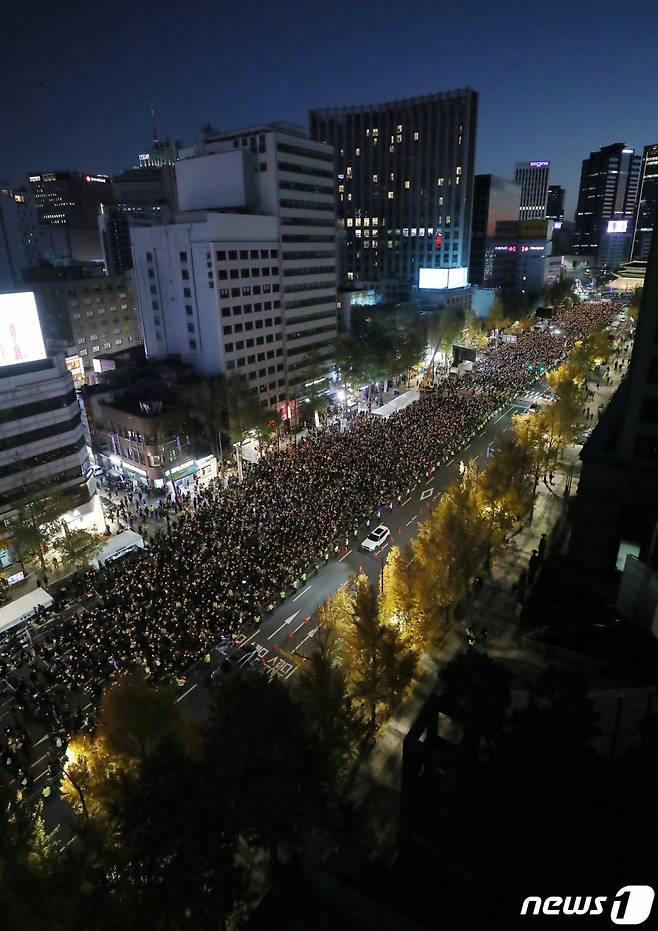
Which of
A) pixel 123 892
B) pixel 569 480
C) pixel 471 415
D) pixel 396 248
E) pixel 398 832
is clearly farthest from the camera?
pixel 396 248

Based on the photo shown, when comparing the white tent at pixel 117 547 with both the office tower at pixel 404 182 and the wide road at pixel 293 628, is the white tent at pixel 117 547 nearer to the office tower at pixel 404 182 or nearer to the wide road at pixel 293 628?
the wide road at pixel 293 628

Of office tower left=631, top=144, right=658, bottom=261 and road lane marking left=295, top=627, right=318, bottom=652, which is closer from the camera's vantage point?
road lane marking left=295, top=627, right=318, bottom=652

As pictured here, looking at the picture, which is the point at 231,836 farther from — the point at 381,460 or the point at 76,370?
the point at 76,370

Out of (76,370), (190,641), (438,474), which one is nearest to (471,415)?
(438,474)

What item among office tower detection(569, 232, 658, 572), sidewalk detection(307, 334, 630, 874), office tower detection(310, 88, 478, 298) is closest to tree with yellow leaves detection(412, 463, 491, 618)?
sidewalk detection(307, 334, 630, 874)

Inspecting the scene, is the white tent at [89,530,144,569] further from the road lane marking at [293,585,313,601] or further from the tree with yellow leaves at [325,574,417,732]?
the tree with yellow leaves at [325,574,417,732]

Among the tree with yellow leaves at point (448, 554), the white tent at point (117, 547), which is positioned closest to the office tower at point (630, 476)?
the tree with yellow leaves at point (448, 554)
